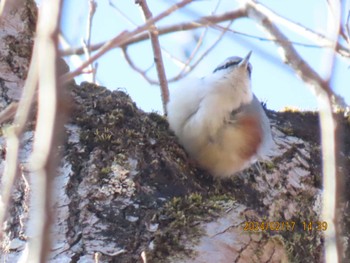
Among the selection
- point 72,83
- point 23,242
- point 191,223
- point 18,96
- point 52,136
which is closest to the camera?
point 52,136

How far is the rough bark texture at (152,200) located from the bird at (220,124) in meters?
0.04

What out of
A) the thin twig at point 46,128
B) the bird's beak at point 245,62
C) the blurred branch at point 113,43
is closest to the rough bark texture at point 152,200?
the bird's beak at point 245,62

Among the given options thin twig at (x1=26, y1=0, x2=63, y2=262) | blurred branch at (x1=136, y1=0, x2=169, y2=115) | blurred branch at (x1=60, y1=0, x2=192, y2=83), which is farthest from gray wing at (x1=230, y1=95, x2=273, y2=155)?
thin twig at (x1=26, y1=0, x2=63, y2=262)

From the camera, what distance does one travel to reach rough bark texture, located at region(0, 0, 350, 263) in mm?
1433

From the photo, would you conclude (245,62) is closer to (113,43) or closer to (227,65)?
(227,65)

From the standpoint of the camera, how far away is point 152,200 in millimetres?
1536

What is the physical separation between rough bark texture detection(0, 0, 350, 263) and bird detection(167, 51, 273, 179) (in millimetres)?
41

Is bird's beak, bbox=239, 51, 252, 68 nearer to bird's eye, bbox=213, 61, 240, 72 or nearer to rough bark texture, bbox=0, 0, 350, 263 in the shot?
bird's eye, bbox=213, 61, 240, 72

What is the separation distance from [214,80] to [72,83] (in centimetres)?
50

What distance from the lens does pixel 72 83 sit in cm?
187

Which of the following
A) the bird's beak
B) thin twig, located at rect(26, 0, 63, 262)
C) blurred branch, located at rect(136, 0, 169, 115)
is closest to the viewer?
thin twig, located at rect(26, 0, 63, 262)

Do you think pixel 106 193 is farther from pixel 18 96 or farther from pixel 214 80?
pixel 214 80

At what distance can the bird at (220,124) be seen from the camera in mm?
1896

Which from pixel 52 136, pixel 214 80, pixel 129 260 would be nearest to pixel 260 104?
pixel 214 80
